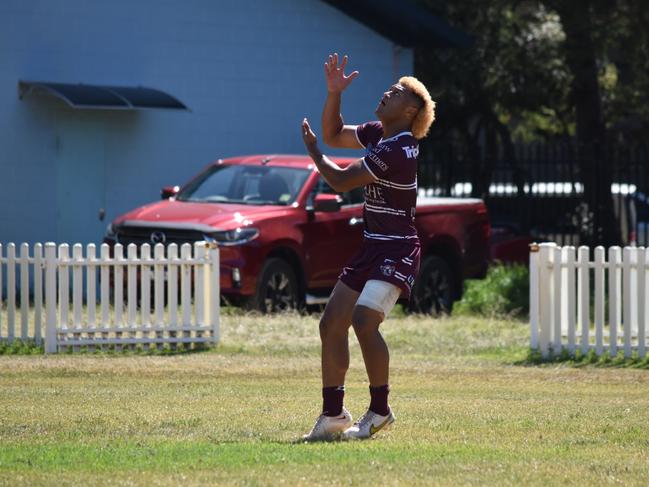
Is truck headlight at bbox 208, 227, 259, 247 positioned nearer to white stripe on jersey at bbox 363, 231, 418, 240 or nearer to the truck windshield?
the truck windshield

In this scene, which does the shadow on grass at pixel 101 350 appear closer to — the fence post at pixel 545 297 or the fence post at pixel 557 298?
the fence post at pixel 545 297

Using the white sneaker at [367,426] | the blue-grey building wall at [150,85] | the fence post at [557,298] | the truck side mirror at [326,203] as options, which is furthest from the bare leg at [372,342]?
the blue-grey building wall at [150,85]

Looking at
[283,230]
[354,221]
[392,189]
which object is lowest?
[283,230]

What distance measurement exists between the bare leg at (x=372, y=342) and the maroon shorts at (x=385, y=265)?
20 centimetres

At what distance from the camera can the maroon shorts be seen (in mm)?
8117

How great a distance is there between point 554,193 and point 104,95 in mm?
7700

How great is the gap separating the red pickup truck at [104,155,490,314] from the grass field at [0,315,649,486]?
3.75ft

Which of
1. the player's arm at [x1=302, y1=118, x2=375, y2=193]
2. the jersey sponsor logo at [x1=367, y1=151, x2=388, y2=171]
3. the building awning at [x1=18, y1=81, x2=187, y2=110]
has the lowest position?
the player's arm at [x1=302, y1=118, x2=375, y2=193]

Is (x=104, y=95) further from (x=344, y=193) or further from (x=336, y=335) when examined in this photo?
(x=336, y=335)

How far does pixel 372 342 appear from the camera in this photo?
320 inches

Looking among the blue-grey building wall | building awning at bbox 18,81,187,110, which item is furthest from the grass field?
the blue-grey building wall

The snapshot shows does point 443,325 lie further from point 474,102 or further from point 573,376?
point 474,102

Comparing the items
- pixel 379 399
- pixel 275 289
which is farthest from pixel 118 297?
pixel 379 399

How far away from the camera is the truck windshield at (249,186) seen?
16.7 metres
